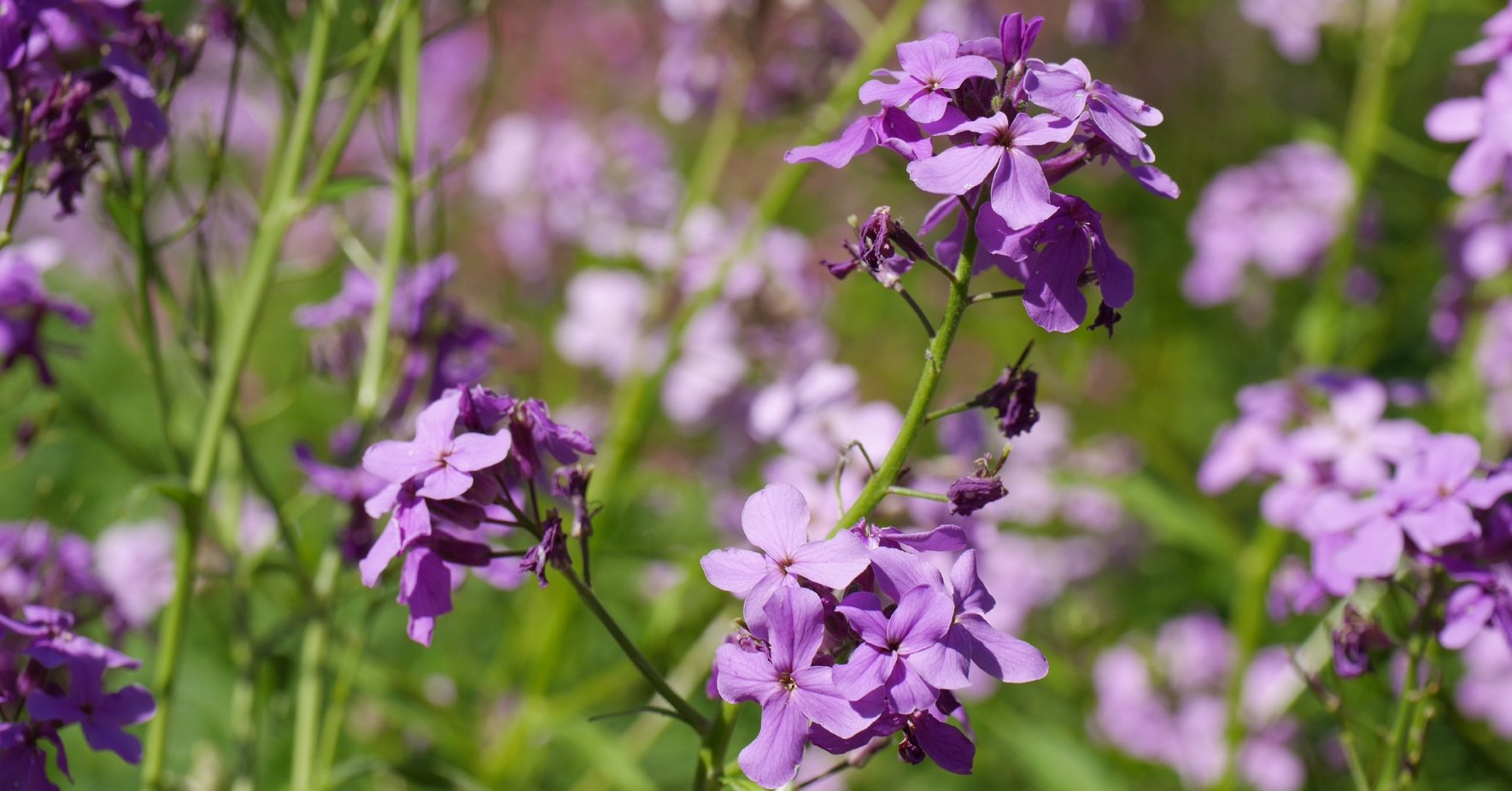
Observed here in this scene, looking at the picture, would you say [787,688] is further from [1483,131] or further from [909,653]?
[1483,131]

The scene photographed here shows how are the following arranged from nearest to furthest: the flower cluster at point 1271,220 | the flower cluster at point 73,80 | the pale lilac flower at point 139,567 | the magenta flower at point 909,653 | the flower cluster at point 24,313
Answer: the magenta flower at point 909,653 → the flower cluster at point 73,80 → the flower cluster at point 24,313 → the pale lilac flower at point 139,567 → the flower cluster at point 1271,220

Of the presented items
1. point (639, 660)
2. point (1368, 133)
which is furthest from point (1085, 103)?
point (1368, 133)

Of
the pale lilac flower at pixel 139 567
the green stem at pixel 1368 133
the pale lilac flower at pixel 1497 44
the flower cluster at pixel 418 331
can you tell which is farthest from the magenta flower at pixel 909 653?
the green stem at pixel 1368 133

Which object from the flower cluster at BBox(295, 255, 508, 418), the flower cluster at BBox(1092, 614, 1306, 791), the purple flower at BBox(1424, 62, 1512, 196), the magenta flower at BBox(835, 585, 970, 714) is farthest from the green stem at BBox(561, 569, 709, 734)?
the flower cluster at BBox(1092, 614, 1306, 791)

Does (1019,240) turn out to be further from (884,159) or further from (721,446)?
(721,446)

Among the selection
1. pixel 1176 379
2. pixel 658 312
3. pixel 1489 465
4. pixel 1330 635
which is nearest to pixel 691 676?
pixel 658 312

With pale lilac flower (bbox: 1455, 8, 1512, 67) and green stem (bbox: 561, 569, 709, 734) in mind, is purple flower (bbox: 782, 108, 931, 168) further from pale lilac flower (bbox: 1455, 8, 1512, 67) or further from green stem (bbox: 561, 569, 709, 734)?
pale lilac flower (bbox: 1455, 8, 1512, 67)

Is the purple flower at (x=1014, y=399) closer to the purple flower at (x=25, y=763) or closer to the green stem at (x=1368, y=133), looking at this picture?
the purple flower at (x=25, y=763)
